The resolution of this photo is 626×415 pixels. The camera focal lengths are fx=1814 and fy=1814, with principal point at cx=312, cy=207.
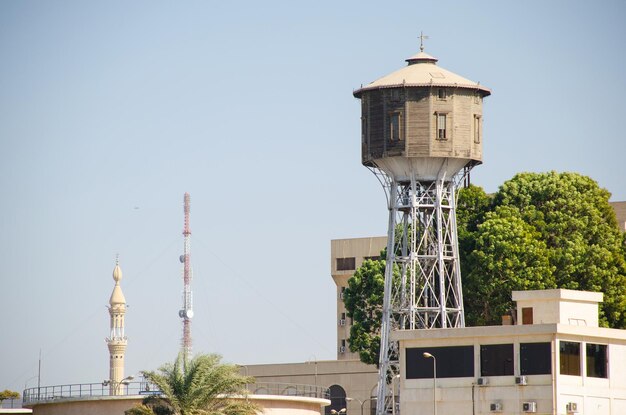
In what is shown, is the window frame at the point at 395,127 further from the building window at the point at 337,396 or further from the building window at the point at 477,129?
the building window at the point at 337,396

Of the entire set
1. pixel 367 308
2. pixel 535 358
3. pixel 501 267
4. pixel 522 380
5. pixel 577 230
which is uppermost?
pixel 577 230

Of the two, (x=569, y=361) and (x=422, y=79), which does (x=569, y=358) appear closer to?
(x=569, y=361)

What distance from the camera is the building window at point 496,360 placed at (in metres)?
76.6

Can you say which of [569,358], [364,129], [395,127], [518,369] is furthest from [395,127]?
[569,358]

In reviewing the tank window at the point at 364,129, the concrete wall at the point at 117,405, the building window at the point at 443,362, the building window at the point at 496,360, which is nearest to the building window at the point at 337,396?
the tank window at the point at 364,129

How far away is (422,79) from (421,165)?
177 inches

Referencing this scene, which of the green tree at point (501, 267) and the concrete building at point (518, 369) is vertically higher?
the green tree at point (501, 267)

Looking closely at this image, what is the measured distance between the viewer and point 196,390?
245 ft

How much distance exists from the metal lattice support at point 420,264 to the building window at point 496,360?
1561 cm

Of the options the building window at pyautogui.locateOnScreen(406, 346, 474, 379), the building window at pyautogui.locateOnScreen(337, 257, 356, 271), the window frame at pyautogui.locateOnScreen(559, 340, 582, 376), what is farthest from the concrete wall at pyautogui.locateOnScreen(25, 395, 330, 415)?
the building window at pyautogui.locateOnScreen(337, 257, 356, 271)

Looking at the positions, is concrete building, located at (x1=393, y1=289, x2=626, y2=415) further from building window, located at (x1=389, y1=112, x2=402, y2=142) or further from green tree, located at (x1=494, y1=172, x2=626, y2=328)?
building window, located at (x1=389, y1=112, x2=402, y2=142)

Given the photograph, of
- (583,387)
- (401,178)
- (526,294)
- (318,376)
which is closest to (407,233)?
(401,178)

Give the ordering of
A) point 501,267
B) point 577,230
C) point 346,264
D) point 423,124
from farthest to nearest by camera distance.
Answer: point 346,264 → point 577,230 → point 501,267 → point 423,124

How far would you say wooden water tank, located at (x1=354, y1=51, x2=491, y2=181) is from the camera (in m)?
94.1
